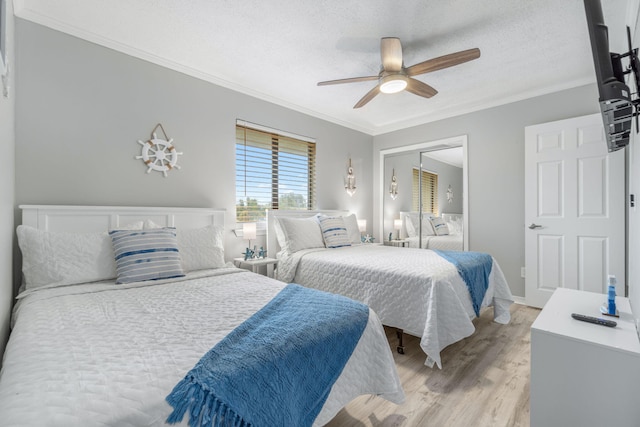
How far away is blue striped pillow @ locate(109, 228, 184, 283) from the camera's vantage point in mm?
1912

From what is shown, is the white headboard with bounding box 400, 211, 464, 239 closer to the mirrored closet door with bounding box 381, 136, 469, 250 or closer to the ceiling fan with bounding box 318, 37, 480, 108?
the mirrored closet door with bounding box 381, 136, 469, 250

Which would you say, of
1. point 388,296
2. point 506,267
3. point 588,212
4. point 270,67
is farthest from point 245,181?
point 588,212

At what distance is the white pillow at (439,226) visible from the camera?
13.9ft

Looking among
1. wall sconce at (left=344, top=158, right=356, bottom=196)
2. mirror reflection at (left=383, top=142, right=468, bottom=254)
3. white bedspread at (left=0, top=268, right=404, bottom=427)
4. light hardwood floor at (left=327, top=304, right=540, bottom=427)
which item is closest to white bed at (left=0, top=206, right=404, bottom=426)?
white bedspread at (left=0, top=268, right=404, bottom=427)

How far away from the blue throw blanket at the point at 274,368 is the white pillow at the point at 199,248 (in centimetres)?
109

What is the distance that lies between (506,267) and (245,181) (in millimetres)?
3399

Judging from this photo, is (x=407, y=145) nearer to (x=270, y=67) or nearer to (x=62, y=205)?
(x=270, y=67)

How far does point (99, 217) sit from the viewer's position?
7.65 feet

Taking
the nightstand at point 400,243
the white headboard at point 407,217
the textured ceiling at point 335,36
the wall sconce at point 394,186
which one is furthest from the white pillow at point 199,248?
the wall sconce at point 394,186

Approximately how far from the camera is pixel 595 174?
2.95 metres

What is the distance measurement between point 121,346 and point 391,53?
7.97 feet

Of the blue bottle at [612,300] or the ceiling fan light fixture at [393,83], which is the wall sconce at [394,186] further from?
the blue bottle at [612,300]

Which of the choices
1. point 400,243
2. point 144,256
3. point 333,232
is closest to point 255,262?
point 333,232

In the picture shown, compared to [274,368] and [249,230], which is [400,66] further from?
[274,368]
